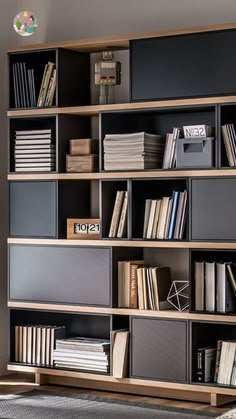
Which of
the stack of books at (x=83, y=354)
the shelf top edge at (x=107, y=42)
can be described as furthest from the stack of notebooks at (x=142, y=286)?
the shelf top edge at (x=107, y=42)

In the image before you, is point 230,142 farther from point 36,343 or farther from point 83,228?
point 36,343

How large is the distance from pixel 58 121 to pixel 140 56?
71 cm

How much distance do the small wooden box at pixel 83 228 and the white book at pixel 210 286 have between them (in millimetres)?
815

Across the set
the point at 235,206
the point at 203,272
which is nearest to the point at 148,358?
the point at 203,272

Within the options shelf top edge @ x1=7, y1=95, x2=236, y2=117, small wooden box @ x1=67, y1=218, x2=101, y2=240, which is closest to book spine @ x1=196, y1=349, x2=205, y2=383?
small wooden box @ x1=67, y1=218, x2=101, y2=240

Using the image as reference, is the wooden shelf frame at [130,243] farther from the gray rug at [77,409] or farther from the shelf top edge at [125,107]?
the gray rug at [77,409]

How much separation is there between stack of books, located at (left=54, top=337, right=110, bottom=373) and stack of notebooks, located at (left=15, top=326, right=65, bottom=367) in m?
0.08

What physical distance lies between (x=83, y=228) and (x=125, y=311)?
24.3 inches

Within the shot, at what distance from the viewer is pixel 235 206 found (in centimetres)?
545

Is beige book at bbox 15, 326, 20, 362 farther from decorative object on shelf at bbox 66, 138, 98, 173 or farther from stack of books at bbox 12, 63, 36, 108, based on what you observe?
stack of books at bbox 12, 63, 36, 108

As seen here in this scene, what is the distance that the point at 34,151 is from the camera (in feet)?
20.5

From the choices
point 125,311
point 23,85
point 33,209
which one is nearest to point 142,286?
point 125,311

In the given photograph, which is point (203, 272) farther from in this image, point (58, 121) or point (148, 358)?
point (58, 121)

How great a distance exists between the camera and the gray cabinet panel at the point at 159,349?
565 centimetres
